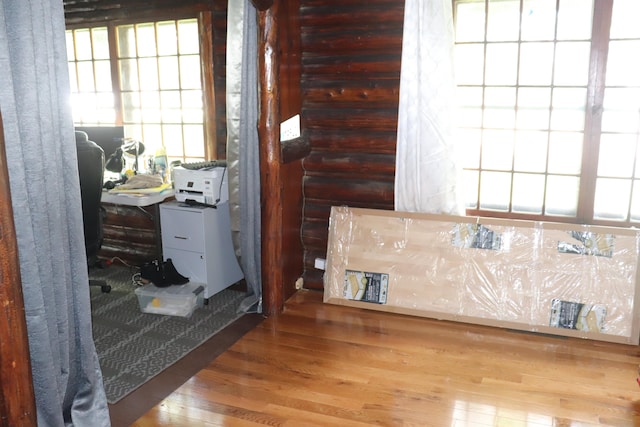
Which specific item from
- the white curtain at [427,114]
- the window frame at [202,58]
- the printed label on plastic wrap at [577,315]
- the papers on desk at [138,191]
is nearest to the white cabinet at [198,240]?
the papers on desk at [138,191]

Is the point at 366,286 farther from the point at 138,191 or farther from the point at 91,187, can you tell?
the point at 91,187

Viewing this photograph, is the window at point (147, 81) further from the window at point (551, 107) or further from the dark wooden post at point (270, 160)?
the window at point (551, 107)

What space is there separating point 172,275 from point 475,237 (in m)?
2.04

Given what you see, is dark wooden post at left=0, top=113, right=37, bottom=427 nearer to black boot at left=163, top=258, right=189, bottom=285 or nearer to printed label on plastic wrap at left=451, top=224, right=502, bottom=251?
black boot at left=163, top=258, right=189, bottom=285

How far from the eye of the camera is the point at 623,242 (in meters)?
3.38

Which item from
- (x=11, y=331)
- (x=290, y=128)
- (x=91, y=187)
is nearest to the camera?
(x=11, y=331)

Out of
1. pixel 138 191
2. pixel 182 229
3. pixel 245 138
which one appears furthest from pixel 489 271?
pixel 138 191

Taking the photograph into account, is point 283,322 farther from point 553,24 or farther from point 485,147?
point 553,24

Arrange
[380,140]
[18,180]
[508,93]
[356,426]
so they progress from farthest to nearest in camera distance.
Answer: [380,140] < [508,93] < [356,426] < [18,180]

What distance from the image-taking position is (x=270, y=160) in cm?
365

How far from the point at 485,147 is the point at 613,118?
764 mm

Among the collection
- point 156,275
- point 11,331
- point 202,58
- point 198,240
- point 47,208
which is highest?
point 202,58

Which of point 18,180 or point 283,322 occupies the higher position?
point 18,180

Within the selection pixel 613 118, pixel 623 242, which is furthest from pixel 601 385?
pixel 613 118
